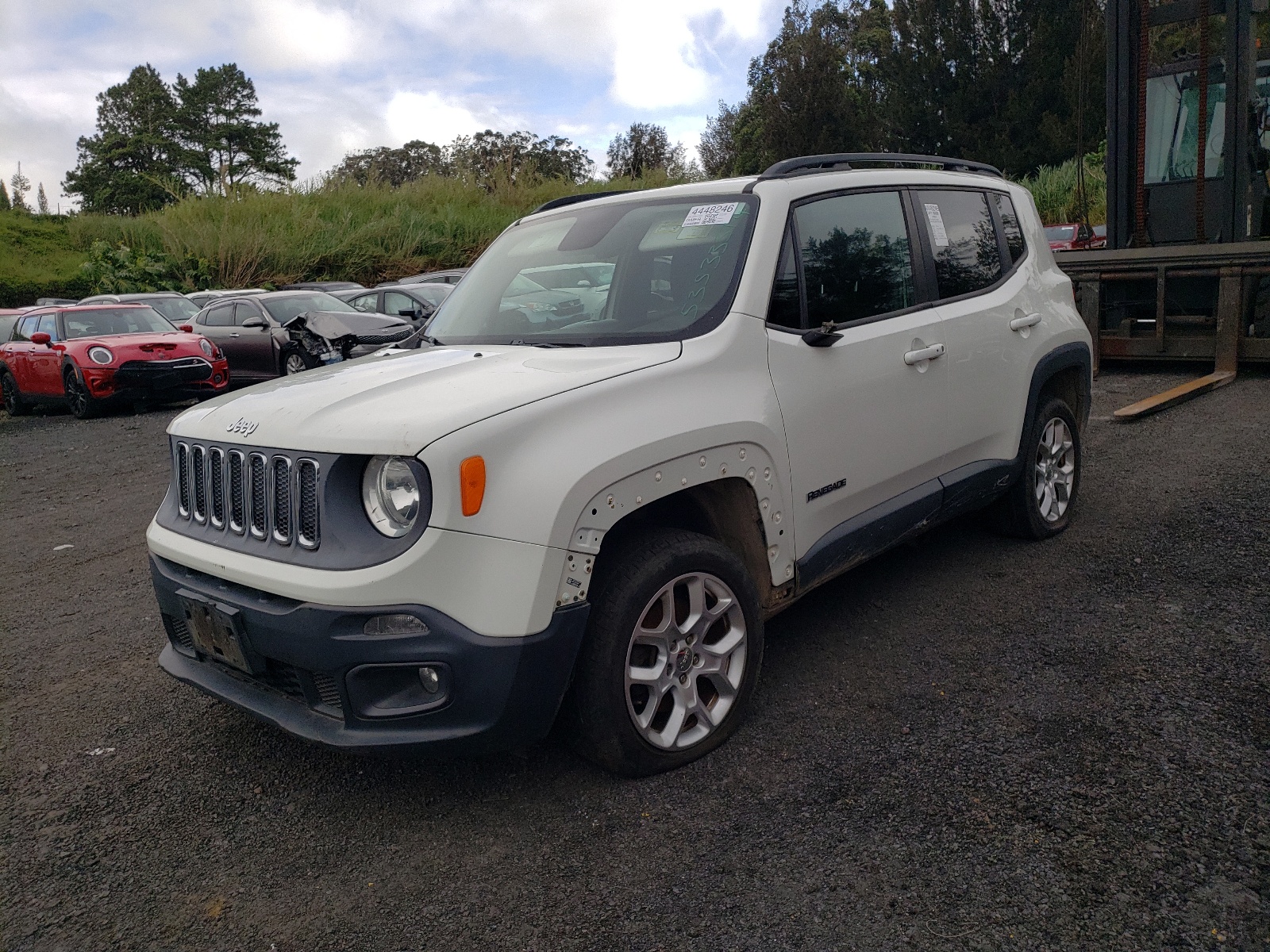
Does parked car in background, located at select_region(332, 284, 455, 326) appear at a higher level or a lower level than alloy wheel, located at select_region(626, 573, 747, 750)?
higher

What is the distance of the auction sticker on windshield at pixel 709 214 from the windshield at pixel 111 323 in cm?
1197

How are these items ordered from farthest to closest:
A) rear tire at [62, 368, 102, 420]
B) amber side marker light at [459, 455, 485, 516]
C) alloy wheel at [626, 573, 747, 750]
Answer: rear tire at [62, 368, 102, 420] → alloy wheel at [626, 573, 747, 750] → amber side marker light at [459, 455, 485, 516]

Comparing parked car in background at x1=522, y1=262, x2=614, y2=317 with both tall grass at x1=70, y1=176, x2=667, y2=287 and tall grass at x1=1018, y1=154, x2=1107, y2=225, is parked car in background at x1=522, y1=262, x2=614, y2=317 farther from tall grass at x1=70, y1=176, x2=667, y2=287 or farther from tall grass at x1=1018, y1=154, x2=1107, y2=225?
tall grass at x1=1018, y1=154, x2=1107, y2=225

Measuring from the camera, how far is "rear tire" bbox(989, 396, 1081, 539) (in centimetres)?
489

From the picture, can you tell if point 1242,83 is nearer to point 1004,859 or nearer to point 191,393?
point 1004,859

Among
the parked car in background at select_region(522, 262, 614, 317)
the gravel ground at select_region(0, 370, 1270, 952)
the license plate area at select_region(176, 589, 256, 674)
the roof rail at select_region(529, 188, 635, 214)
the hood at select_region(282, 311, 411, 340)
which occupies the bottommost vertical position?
the gravel ground at select_region(0, 370, 1270, 952)

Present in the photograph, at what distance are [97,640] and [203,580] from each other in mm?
2020

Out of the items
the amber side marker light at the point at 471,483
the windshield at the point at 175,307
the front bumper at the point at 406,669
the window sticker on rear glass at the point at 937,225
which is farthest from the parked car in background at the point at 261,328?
the amber side marker light at the point at 471,483

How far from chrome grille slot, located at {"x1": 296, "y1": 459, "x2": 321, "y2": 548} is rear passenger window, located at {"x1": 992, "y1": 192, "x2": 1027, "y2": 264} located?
11.5 feet

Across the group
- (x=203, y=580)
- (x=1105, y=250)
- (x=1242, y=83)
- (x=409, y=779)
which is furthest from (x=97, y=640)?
(x=1242, y=83)

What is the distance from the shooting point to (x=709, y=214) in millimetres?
3730

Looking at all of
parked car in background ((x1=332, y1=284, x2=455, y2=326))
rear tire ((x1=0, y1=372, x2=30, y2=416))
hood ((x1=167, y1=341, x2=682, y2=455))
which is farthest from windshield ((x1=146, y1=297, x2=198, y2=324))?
hood ((x1=167, y1=341, x2=682, y2=455))

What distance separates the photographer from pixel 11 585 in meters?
5.79

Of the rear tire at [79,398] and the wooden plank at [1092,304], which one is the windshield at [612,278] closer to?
the wooden plank at [1092,304]
